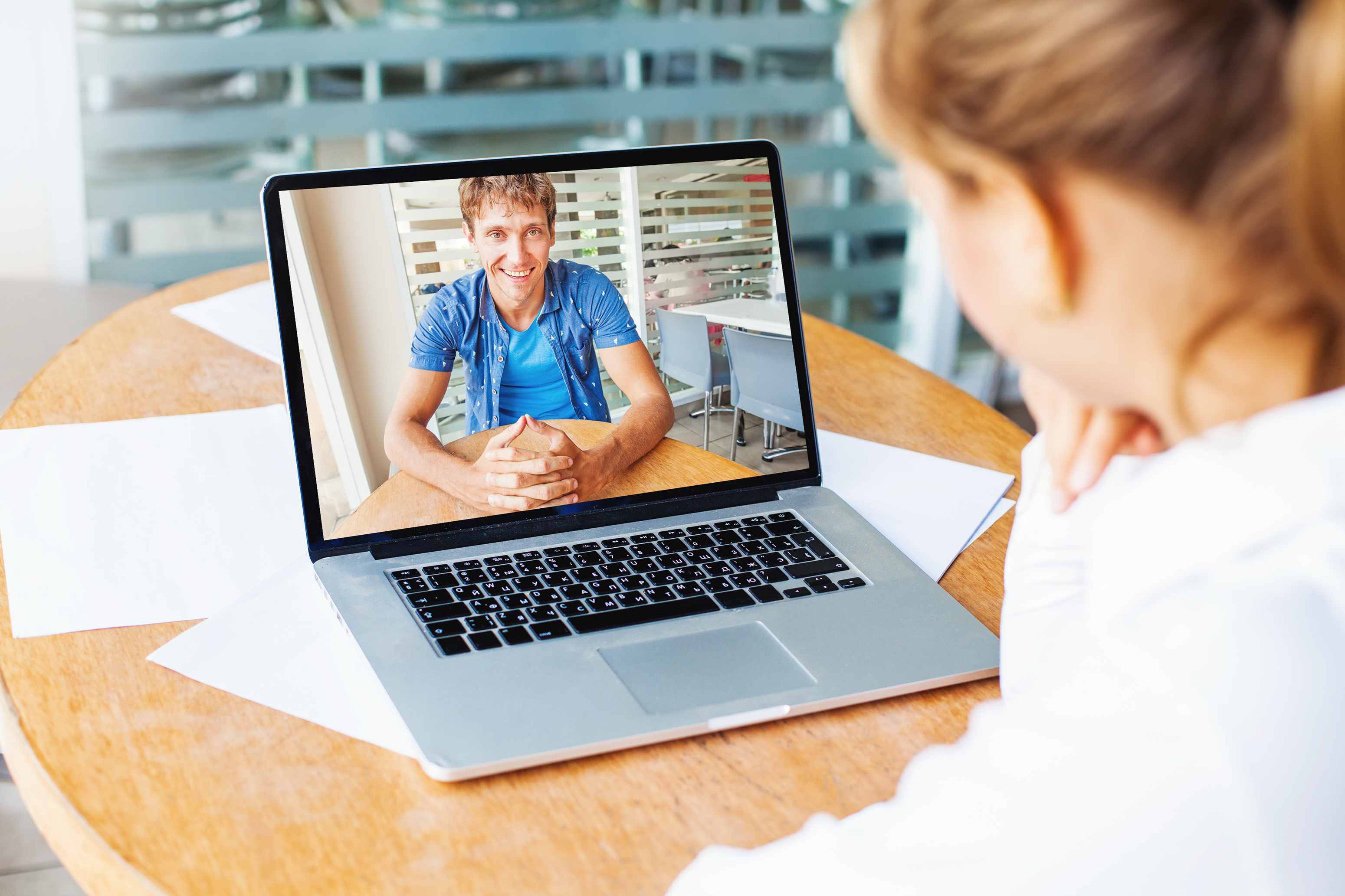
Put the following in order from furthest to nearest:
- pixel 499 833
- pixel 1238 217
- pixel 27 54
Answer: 1. pixel 27 54
2. pixel 499 833
3. pixel 1238 217

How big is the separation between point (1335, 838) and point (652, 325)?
532 millimetres

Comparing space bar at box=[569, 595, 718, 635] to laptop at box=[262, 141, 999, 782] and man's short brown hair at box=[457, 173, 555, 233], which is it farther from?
man's short brown hair at box=[457, 173, 555, 233]

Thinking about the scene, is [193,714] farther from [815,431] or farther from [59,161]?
[59,161]

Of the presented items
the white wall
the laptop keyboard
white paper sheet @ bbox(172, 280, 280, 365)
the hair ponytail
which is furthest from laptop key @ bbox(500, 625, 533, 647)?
the white wall

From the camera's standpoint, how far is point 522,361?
762mm

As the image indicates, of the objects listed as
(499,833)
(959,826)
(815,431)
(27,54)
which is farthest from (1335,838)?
(27,54)

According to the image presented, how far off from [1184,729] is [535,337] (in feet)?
1.68

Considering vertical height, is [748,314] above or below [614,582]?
above

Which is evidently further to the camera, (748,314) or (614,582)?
(748,314)

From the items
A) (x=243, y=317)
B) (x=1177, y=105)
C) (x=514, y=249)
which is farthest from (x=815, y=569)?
(x=243, y=317)

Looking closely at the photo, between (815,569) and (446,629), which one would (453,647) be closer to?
(446,629)

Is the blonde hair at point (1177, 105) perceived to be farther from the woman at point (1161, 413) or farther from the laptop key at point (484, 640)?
the laptop key at point (484, 640)

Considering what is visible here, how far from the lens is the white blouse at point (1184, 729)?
0.36 metres

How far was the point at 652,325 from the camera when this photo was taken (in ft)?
2.60
